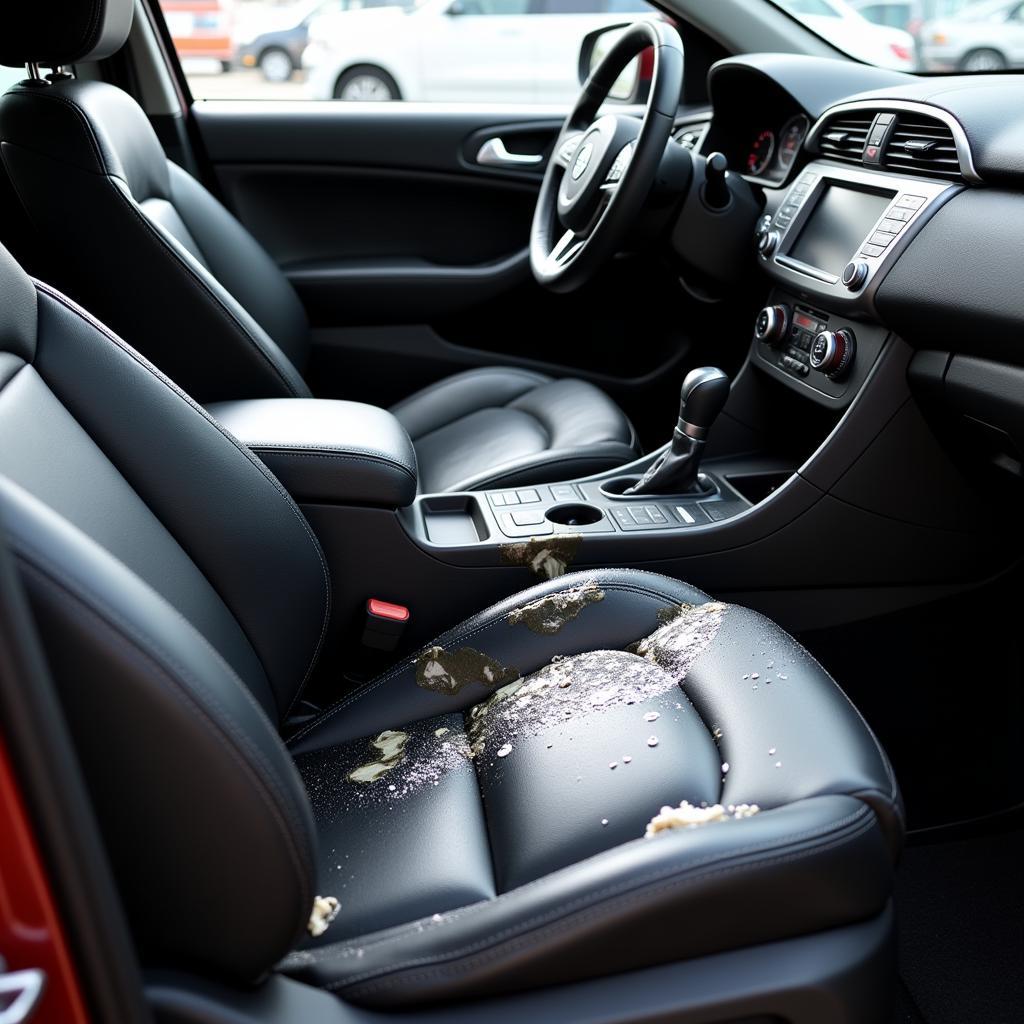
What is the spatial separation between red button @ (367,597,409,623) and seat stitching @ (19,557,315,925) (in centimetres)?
67

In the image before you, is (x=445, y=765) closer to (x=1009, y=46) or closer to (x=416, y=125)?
(x=416, y=125)

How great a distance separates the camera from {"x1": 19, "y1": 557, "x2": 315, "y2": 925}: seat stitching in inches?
26.9

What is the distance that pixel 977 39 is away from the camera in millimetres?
2561

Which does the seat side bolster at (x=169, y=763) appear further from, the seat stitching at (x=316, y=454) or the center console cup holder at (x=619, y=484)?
the center console cup holder at (x=619, y=484)

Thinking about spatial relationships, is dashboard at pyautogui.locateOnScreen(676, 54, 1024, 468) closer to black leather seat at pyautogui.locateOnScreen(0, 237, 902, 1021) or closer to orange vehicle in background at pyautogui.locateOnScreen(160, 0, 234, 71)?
black leather seat at pyautogui.locateOnScreen(0, 237, 902, 1021)

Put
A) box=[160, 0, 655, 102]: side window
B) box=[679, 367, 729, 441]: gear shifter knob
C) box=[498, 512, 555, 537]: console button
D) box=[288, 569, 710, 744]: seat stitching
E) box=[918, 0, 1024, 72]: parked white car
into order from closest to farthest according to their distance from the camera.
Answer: box=[288, 569, 710, 744]: seat stitching, box=[498, 512, 555, 537]: console button, box=[679, 367, 729, 441]: gear shifter knob, box=[918, 0, 1024, 72]: parked white car, box=[160, 0, 655, 102]: side window

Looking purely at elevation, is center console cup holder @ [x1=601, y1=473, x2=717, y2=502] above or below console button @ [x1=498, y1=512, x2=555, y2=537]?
below

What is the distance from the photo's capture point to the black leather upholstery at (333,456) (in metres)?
1.39

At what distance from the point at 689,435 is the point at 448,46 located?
2.84 meters

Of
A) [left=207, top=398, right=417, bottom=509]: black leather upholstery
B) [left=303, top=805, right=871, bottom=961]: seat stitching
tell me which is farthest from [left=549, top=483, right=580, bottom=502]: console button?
[left=303, top=805, right=871, bottom=961]: seat stitching

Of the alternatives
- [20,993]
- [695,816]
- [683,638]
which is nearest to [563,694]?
[683,638]

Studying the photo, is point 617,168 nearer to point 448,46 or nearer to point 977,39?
point 977,39

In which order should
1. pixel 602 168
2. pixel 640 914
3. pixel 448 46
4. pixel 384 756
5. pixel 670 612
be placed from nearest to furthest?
pixel 640 914 < pixel 384 756 < pixel 670 612 < pixel 602 168 < pixel 448 46

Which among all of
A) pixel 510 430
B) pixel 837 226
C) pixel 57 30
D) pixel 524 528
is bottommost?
pixel 510 430
